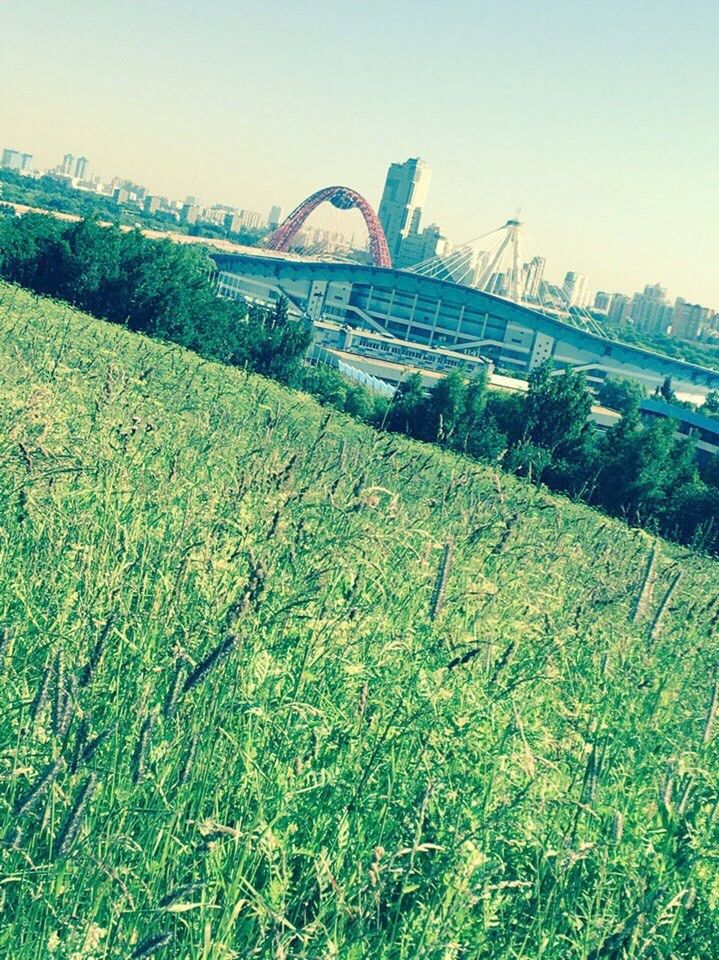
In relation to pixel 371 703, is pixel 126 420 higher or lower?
higher

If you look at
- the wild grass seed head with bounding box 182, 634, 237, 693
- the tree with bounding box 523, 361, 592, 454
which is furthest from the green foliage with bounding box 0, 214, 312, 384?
the wild grass seed head with bounding box 182, 634, 237, 693

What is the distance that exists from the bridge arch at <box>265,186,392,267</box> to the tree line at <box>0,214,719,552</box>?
125036mm

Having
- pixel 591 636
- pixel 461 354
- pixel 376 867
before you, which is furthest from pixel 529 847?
pixel 461 354

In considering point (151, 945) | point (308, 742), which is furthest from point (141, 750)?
point (308, 742)

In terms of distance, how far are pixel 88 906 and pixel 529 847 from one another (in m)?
1.20

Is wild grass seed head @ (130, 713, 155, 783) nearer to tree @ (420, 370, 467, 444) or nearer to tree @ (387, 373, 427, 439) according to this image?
tree @ (420, 370, 467, 444)

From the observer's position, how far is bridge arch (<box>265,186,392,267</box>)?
165000mm

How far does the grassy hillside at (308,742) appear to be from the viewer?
2.03 metres

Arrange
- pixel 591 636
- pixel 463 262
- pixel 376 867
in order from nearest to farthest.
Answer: pixel 376 867, pixel 591 636, pixel 463 262

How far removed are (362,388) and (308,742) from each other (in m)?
40.1

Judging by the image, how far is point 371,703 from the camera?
2967 millimetres

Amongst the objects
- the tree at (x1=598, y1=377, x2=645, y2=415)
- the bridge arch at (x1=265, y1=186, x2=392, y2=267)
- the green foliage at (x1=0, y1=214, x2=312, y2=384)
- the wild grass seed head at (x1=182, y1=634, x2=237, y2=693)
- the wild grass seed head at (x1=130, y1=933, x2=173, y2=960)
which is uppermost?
the bridge arch at (x1=265, y1=186, x2=392, y2=267)

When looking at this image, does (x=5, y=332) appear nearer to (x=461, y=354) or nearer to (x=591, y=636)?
A: (x=591, y=636)

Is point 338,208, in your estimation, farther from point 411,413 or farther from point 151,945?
point 151,945
